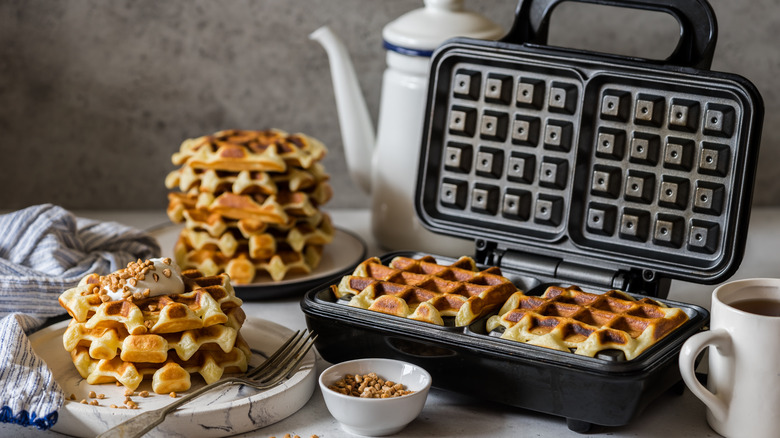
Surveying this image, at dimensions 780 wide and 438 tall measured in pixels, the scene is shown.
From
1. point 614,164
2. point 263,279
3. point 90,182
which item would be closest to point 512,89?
point 614,164

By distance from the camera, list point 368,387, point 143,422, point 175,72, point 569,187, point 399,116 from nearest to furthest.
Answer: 1. point 143,422
2. point 368,387
3. point 569,187
4. point 399,116
5. point 175,72

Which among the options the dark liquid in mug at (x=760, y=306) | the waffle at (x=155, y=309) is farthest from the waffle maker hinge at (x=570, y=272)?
the waffle at (x=155, y=309)

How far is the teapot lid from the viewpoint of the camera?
72.6 inches

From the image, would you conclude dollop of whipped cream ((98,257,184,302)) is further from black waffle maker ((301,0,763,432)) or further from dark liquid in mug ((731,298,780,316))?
dark liquid in mug ((731,298,780,316))

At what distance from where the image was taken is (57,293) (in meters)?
1.67

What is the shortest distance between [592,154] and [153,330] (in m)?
0.79

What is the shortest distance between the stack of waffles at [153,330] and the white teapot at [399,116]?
2.07ft

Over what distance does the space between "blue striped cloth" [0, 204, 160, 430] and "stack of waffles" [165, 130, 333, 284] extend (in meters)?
0.14

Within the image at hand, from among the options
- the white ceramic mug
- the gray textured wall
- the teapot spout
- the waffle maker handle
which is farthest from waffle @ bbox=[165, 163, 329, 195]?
the white ceramic mug

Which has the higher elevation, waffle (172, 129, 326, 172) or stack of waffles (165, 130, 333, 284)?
waffle (172, 129, 326, 172)

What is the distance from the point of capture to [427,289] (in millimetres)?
1515

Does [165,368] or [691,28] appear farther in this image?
[691,28]

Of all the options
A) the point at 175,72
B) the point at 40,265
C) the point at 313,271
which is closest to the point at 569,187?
the point at 313,271

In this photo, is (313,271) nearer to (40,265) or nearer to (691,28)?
(40,265)
